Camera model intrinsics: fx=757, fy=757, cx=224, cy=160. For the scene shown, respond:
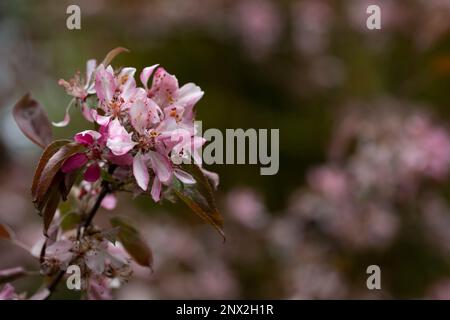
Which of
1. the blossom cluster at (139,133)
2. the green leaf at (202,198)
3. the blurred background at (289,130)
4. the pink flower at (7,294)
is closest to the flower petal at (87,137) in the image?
the blossom cluster at (139,133)

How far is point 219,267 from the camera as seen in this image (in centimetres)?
221

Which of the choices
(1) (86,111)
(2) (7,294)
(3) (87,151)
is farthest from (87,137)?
(2) (7,294)

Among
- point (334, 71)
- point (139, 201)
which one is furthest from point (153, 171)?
point (334, 71)

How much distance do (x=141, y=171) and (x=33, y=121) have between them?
0.85 ft

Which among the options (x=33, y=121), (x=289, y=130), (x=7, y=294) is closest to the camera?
(x=7, y=294)

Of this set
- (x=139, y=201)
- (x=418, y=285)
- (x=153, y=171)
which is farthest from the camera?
(x=139, y=201)

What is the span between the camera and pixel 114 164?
863mm

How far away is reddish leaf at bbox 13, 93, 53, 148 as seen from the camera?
995 millimetres

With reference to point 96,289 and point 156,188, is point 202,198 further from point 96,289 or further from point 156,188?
point 96,289

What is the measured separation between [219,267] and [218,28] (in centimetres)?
120

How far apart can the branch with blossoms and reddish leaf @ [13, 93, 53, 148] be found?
0.09 meters

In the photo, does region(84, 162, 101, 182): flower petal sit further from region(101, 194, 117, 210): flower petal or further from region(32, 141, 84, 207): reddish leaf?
region(101, 194, 117, 210): flower petal

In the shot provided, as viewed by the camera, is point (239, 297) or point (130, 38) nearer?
point (239, 297)
